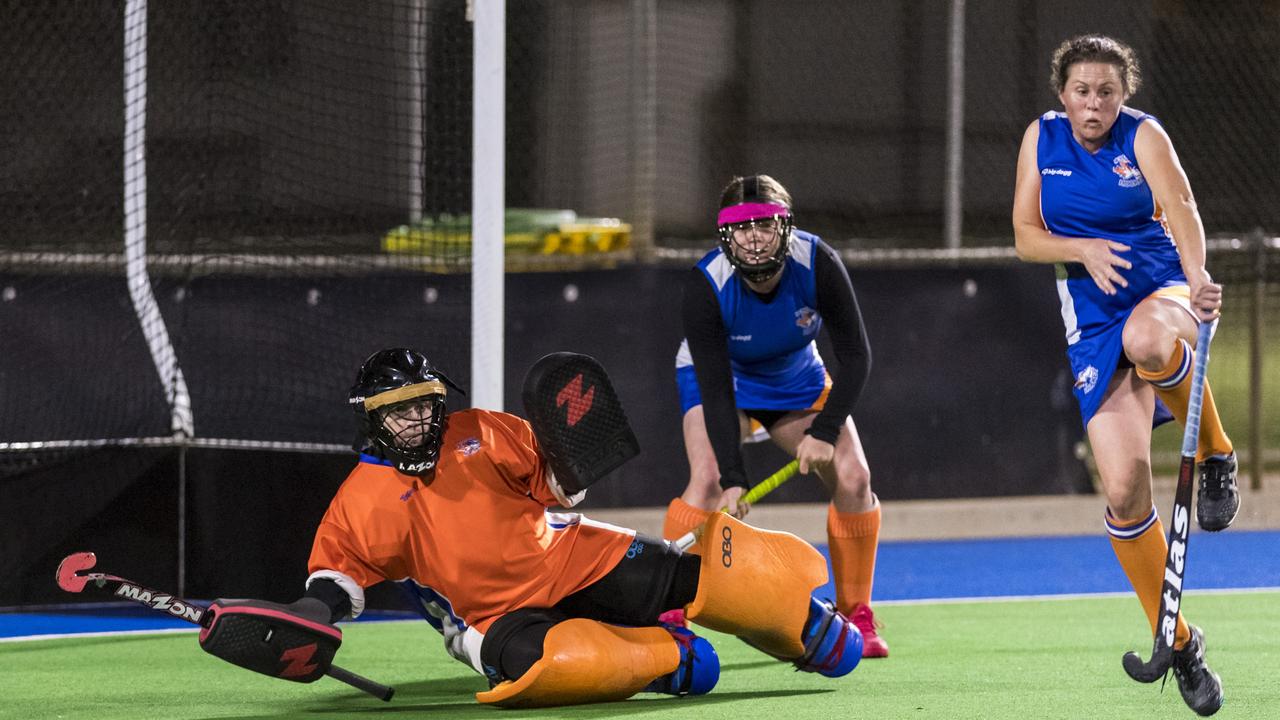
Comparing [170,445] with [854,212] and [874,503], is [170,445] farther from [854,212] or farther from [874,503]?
[854,212]

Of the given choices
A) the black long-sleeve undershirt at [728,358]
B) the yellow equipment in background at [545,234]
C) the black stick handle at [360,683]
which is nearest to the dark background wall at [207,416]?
the yellow equipment in background at [545,234]

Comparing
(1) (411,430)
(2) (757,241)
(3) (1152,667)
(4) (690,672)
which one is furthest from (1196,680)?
(1) (411,430)

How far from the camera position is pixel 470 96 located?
17.6 ft

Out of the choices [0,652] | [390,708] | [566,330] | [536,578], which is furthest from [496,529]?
[566,330]

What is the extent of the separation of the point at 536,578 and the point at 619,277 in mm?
3037

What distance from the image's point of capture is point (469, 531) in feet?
11.4

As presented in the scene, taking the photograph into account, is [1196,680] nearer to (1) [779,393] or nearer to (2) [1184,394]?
(2) [1184,394]

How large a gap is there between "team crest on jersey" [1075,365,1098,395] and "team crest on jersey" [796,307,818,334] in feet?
2.87

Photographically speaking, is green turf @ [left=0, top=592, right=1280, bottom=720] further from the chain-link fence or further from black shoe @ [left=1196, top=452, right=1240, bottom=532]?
the chain-link fence

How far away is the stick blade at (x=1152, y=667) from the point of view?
10.4 ft

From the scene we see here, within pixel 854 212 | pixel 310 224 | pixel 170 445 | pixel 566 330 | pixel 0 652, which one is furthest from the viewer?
pixel 854 212

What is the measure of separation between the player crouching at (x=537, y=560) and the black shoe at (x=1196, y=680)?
0.75m

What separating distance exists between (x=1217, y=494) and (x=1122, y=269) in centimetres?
52

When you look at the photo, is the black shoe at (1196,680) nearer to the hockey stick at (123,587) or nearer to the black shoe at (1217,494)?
the black shoe at (1217,494)
